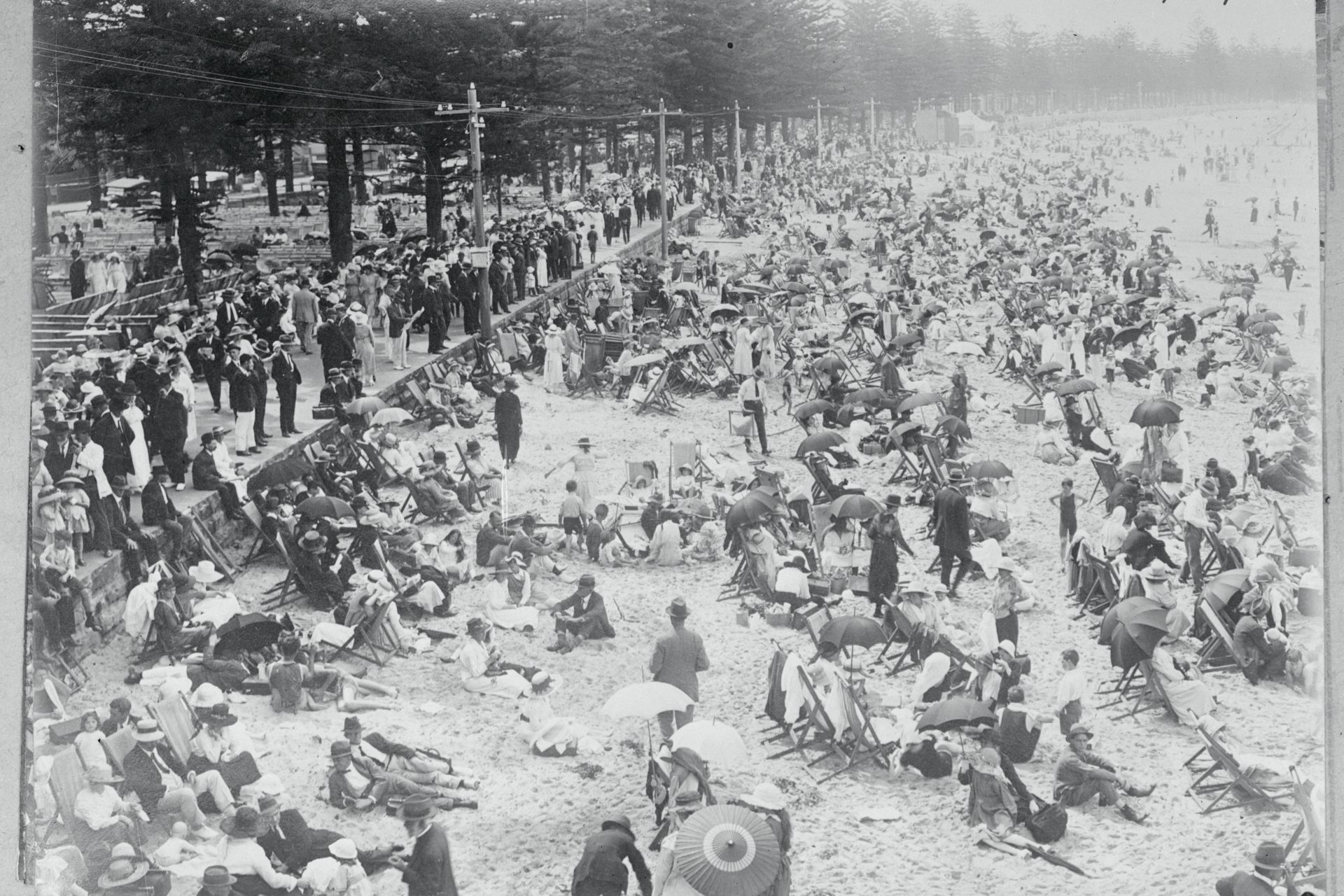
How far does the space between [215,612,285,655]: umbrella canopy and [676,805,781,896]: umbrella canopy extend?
6280 mm

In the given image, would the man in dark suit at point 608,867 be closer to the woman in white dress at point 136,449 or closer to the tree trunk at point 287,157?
the woman in white dress at point 136,449

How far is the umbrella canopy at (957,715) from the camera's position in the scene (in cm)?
1352

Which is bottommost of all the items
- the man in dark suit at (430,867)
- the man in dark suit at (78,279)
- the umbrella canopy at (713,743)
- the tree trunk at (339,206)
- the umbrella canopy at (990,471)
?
the man in dark suit at (430,867)

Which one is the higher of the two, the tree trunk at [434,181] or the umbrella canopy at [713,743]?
the tree trunk at [434,181]

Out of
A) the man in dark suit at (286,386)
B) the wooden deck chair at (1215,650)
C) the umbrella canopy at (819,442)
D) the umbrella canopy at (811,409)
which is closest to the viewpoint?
the wooden deck chair at (1215,650)

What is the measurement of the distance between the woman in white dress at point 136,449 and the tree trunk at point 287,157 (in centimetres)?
1128

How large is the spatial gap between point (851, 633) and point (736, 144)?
41499mm

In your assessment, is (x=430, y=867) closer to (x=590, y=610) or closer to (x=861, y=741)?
(x=861, y=741)

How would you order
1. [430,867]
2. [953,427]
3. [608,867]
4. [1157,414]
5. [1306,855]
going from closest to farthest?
[608,867] → [430,867] → [1306,855] → [1157,414] → [953,427]

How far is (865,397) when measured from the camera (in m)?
25.1

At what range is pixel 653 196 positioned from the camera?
163 ft

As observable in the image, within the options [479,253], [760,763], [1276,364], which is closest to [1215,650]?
[760,763]

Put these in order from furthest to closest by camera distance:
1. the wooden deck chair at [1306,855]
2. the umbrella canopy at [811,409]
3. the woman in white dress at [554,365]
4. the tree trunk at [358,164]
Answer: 1. the tree trunk at [358,164]
2. the woman in white dress at [554,365]
3. the umbrella canopy at [811,409]
4. the wooden deck chair at [1306,855]

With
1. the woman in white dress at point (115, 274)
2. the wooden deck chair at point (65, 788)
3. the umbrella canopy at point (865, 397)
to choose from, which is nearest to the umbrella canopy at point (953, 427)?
the umbrella canopy at point (865, 397)
